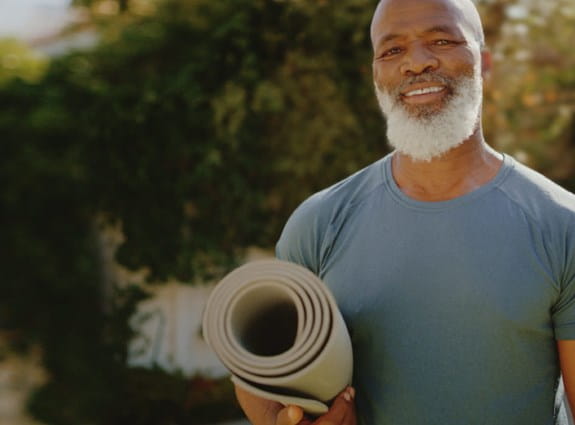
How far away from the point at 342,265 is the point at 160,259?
3.87 metres

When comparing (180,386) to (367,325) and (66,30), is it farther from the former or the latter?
(367,325)

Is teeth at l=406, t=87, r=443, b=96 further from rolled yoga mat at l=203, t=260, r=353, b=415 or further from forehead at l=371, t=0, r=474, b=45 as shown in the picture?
rolled yoga mat at l=203, t=260, r=353, b=415

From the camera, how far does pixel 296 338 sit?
1.66 meters

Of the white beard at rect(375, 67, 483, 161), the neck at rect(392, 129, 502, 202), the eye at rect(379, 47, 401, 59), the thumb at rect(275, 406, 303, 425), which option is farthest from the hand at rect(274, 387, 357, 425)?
the eye at rect(379, 47, 401, 59)

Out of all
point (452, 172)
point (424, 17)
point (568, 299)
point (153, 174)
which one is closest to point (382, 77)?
point (424, 17)

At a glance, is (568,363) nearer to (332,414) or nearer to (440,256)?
(440,256)

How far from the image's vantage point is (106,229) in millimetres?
5574

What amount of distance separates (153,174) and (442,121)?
12.6ft

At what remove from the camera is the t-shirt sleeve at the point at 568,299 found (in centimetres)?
168

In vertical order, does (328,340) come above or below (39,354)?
above

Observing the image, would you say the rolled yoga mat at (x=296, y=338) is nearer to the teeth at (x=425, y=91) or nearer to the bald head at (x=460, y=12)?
the teeth at (x=425, y=91)

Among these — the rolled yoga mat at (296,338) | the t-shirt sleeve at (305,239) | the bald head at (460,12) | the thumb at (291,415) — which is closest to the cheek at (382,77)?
the bald head at (460,12)

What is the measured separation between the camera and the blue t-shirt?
5.63 ft

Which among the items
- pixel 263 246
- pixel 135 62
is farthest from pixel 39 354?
pixel 135 62
